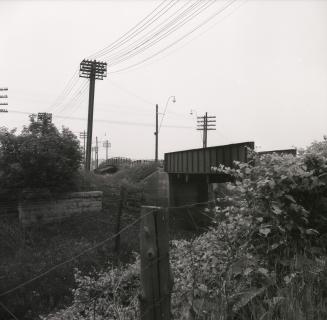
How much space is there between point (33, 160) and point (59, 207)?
9.07 ft

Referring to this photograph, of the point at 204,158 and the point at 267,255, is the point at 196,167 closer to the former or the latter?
the point at 204,158

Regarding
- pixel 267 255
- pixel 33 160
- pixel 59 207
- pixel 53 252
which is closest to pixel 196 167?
pixel 59 207

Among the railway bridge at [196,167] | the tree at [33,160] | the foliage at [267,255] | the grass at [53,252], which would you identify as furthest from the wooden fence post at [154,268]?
the tree at [33,160]

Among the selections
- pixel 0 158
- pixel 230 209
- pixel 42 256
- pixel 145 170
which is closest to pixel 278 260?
pixel 230 209

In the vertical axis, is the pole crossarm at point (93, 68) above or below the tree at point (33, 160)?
above

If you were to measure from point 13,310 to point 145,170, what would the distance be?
81.9ft

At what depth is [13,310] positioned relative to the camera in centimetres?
1126

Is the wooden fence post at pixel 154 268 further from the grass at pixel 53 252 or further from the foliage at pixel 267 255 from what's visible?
the grass at pixel 53 252

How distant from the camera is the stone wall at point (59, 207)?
1834 cm

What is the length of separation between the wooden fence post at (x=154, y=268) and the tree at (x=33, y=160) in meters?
16.3

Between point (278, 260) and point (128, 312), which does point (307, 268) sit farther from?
point (128, 312)

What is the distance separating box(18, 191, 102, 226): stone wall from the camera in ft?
60.2

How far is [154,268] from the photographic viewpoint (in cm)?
300

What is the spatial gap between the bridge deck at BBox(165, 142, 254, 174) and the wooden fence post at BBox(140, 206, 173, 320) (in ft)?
43.7
